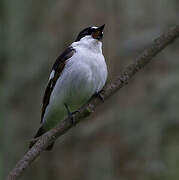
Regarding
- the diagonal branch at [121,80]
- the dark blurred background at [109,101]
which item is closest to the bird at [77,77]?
the dark blurred background at [109,101]

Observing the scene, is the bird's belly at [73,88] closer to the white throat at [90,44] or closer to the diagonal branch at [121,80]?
the white throat at [90,44]

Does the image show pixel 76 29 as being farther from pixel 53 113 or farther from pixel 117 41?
pixel 53 113

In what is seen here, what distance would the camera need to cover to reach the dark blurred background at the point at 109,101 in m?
4.23

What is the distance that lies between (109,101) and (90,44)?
2.39 ft

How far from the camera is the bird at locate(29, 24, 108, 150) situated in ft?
11.8

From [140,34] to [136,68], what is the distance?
185 cm

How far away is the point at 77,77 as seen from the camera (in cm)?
362

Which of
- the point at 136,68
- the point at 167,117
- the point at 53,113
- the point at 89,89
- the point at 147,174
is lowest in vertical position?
the point at 147,174

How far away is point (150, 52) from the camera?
2721mm

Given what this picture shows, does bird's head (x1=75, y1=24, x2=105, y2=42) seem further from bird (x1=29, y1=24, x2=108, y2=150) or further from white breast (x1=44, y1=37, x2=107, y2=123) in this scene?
white breast (x1=44, y1=37, x2=107, y2=123)

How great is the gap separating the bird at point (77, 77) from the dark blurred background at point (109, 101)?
0.53 meters

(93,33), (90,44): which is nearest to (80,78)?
(90,44)

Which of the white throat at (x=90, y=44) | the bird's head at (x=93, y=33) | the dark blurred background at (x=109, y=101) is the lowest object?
the dark blurred background at (x=109, y=101)

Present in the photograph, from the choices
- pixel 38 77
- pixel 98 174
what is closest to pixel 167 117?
pixel 98 174
